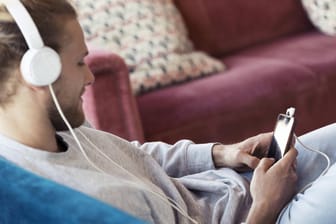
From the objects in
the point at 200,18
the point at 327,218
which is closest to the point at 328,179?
the point at 327,218

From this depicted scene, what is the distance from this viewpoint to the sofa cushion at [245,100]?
6.81 feet

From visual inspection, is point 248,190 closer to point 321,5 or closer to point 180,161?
point 180,161

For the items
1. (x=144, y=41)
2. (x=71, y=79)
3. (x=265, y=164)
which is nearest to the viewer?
(x=71, y=79)

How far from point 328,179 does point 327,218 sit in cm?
8

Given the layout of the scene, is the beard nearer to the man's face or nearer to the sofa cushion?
the man's face

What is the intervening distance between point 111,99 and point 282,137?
0.83m

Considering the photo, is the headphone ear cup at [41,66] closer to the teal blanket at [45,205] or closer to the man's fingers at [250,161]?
the teal blanket at [45,205]

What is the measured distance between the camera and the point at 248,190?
4.07 feet

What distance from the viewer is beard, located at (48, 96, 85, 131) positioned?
996mm

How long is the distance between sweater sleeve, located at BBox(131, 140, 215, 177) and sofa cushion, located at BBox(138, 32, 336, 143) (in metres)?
0.71

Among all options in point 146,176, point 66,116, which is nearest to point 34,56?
point 66,116

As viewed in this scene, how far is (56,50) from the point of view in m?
0.98

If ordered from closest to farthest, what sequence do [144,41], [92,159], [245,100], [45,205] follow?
[45,205] → [92,159] → [245,100] → [144,41]

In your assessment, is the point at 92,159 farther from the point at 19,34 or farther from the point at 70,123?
the point at 19,34
